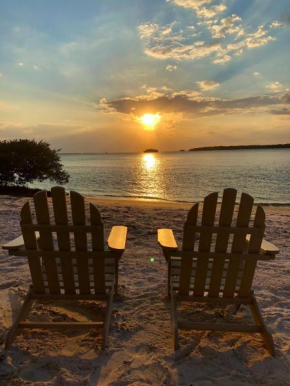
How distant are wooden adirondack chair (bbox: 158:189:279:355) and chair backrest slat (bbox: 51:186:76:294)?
97cm

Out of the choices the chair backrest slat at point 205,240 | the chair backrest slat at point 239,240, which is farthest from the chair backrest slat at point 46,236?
the chair backrest slat at point 239,240

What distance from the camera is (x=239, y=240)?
2678 millimetres

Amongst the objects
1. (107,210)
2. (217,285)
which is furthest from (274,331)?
(107,210)

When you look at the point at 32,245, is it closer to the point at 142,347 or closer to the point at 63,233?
the point at 63,233

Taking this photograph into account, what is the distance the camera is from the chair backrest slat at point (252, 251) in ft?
8.64

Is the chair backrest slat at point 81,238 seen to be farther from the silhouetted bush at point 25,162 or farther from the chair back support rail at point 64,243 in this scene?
the silhouetted bush at point 25,162

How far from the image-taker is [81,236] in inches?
106

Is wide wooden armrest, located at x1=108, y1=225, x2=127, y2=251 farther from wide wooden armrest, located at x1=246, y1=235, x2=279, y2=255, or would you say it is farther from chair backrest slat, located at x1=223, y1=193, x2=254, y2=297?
wide wooden armrest, located at x1=246, y1=235, x2=279, y2=255

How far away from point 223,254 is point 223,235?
0.65 feet

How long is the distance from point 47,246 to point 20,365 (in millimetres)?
1031

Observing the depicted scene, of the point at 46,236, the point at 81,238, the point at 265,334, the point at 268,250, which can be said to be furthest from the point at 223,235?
the point at 46,236

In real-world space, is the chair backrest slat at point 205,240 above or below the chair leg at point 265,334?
above

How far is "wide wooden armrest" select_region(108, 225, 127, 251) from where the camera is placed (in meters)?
2.72

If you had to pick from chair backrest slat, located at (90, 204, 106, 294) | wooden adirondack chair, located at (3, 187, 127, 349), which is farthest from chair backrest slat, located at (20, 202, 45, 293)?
chair backrest slat, located at (90, 204, 106, 294)
